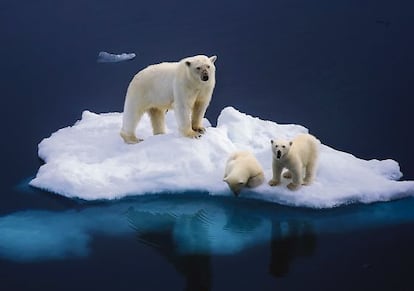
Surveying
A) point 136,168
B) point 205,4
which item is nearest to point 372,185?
point 136,168

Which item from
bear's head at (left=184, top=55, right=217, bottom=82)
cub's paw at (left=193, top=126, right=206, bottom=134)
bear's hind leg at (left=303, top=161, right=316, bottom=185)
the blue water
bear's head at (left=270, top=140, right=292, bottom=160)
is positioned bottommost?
the blue water

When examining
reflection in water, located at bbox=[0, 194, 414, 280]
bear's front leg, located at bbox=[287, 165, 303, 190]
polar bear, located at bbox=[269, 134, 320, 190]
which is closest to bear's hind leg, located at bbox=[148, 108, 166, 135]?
reflection in water, located at bbox=[0, 194, 414, 280]

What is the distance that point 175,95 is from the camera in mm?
5359

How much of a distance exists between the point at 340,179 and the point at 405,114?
1439mm

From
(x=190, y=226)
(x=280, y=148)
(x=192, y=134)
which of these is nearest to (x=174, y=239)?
(x=190, y=226)

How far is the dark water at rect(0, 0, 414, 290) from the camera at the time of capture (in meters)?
4.25

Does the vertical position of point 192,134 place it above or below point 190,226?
above

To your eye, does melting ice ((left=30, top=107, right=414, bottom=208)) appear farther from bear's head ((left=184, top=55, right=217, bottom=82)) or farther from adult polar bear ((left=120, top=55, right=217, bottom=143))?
bear's head ((left=184, top=55, right=217, bottom=82))

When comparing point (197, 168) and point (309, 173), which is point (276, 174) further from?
point (197, 168)

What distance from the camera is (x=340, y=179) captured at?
500 cm

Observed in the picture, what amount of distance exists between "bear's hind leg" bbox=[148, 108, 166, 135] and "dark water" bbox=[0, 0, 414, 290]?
60cm

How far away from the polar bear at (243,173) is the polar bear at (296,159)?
4.6 inches

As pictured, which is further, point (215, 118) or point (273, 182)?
point (215, 118)

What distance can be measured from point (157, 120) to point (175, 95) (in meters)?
0.49
